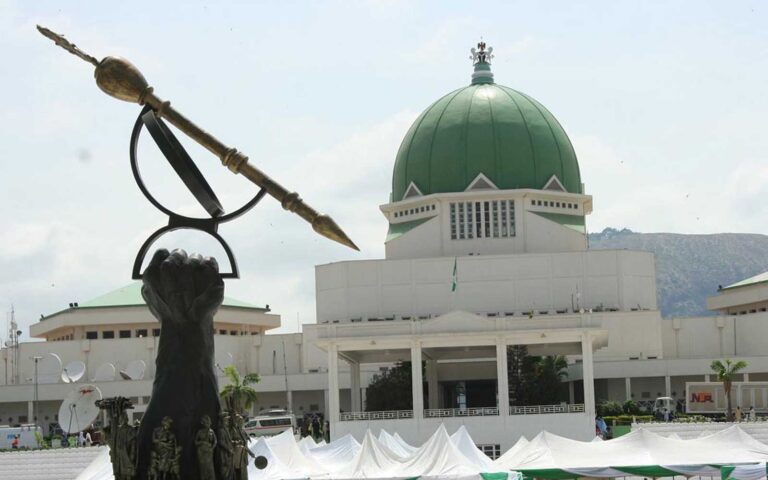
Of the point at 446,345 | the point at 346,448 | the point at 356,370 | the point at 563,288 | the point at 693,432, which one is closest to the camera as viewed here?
the point at 346,448

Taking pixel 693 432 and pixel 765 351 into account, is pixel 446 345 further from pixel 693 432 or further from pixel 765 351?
pixel 765 351

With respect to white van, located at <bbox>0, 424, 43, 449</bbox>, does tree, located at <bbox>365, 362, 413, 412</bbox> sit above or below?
above

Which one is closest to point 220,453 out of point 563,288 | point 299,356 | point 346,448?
point 346,448

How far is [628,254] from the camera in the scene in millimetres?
81375

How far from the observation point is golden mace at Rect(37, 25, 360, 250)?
24.2 m

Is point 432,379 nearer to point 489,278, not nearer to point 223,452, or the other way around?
point 489,278

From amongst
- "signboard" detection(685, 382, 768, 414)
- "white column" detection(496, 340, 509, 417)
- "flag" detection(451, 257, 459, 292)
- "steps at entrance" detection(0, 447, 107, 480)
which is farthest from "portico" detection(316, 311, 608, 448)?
"steps at entrance" detection(0, 447, 107, 480)

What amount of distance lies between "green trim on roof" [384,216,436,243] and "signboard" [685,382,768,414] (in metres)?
18.0

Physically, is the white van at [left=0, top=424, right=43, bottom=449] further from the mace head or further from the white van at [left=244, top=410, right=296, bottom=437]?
the mace head

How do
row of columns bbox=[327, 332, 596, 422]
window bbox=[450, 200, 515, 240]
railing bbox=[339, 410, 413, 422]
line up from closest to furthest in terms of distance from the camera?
row of columns bbox=[327, 332, 596, 422], railing bbox=[339, 410, 413, 422], window bbox=[450, 200, 515, 240]

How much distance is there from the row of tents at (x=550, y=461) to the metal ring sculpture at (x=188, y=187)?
1582cm

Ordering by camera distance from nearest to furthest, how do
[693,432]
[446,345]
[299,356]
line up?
[693,432] < [446,345] < [299,356]

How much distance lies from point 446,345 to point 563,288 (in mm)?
13508

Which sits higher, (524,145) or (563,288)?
(524,145)
